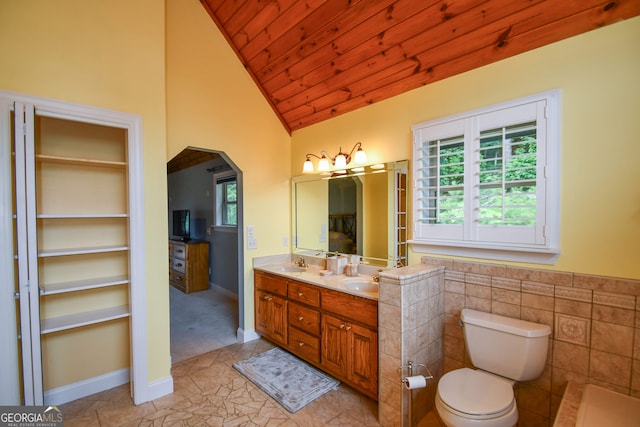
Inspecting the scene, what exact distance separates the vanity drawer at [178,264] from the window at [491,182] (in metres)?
4.54

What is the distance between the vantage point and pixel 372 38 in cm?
220

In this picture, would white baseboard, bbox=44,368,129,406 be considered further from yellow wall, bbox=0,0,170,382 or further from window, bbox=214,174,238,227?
window, bbox=214,174,238,227

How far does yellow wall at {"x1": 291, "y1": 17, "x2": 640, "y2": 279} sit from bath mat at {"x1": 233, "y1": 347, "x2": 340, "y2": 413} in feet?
6.47

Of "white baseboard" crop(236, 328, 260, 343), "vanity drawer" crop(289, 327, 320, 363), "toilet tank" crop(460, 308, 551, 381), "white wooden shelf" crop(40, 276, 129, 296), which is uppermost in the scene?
"white wooden shelf" crop(40, 276, 129, 296)

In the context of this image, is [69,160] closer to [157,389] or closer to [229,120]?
[229,120]

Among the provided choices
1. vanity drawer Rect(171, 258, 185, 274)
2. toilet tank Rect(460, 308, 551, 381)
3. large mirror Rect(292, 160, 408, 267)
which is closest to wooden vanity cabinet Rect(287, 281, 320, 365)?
large mirror Rect(292, 160, 408, 267)

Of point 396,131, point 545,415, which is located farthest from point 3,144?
point 545,415

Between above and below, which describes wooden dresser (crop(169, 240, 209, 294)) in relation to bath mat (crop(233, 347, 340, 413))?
above

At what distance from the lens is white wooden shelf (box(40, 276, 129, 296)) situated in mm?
1960

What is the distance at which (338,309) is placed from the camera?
2.33m

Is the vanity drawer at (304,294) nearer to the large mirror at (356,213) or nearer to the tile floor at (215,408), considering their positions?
the large mirror at (356,213)

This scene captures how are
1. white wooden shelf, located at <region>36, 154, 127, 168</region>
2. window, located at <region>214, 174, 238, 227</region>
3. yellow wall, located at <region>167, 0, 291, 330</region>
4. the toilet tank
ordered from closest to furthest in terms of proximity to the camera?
the toilet tank
white wooden shelf, located at <region>36, 154, 127, 168</region>
yellow wall, located at <region>167, 0, 291, 330</region>
window, located at <region>214, 174, 238, 227</region>

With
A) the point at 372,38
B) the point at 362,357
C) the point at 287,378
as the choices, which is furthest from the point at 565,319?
the point at 372,38

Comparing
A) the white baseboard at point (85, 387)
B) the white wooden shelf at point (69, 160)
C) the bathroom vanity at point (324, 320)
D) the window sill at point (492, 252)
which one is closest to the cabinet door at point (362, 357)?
the bathroom vanity at point (324, 320)
